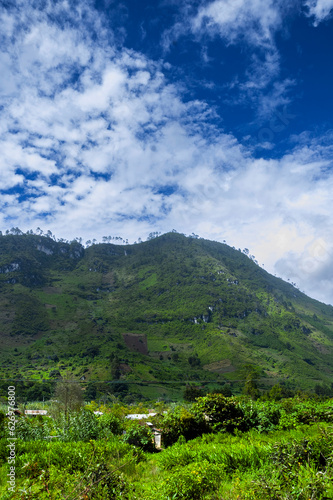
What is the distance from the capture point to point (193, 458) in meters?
7.07

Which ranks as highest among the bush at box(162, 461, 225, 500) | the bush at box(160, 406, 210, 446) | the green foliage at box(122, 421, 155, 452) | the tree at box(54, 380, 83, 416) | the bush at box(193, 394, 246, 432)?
the bush at box(162, 461, 225, 500)

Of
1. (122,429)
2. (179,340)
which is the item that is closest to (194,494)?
(122,429)

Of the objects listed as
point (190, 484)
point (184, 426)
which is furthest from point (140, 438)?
point (190, 484)

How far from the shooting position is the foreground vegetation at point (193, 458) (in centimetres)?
409

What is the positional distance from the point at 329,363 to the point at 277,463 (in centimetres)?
18196

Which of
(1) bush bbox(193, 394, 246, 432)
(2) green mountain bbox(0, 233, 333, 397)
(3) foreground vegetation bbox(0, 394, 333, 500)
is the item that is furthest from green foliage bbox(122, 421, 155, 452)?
(2) green mountain bbox(0, 233, 333, 397)

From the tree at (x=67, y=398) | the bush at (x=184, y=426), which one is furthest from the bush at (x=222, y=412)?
the tree at (x=67, y=398)

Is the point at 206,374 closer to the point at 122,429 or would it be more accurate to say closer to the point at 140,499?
the point at 122,429

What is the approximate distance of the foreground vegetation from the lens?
409 centimetres

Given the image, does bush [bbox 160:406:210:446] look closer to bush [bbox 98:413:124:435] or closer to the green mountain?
bush [bbox 98:413:124:435]

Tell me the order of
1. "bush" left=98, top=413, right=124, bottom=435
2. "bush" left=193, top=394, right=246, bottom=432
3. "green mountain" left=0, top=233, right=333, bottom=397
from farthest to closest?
1. "green mountain" left=0, top=233, right=333, bottom=397
2. "bush" left=98, top=413, right=124, bottom=435
3. "bush" left=193, top=394, right=246, bottom=432

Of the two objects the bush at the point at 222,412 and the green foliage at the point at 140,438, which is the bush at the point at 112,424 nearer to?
the green foliage at the point at 140,438

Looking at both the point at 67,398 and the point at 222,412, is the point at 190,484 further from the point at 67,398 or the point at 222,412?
the point at 67,398

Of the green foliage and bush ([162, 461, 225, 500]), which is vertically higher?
bush ([162, 461, 225, 500])
